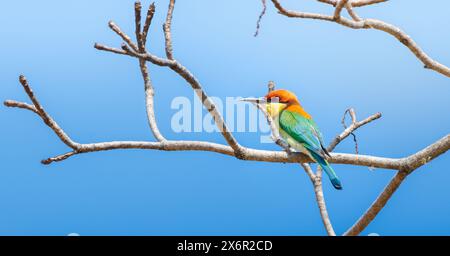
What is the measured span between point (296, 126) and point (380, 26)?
1.14m

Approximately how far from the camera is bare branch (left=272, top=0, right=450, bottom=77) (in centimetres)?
271

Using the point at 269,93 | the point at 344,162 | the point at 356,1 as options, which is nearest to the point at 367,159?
the point at 344,162

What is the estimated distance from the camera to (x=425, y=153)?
9.84 ft

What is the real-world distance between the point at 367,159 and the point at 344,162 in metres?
0.15

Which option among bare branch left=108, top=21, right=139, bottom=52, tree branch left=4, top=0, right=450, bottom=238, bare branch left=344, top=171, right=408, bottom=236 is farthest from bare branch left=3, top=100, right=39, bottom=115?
bare branch left=344, top=171, right=408, bottom=236

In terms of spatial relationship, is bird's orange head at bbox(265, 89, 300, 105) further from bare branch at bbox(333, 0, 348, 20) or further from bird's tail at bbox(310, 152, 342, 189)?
bare branch at bbox(333, 0, 348, 20)

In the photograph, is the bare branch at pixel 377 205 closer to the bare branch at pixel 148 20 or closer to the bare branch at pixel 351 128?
the bare branch at pixel 351 128

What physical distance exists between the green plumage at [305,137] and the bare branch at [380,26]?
0.79 metres

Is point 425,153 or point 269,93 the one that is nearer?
point 425,153

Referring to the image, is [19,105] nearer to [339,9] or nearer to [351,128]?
[339,9]

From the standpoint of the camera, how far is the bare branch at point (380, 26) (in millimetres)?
2713

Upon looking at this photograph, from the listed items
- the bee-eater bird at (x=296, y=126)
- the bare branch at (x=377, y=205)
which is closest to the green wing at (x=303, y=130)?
the bee-eater bird at (x=296, y=126)
